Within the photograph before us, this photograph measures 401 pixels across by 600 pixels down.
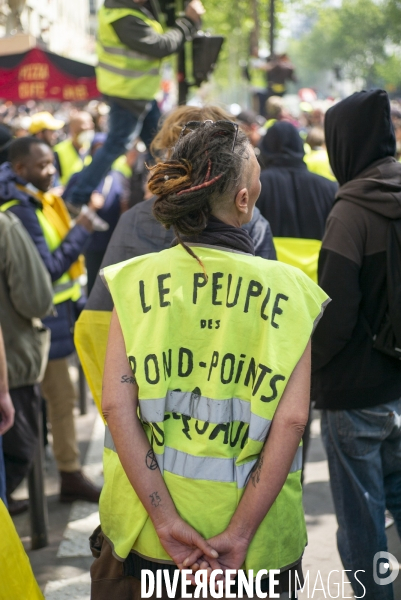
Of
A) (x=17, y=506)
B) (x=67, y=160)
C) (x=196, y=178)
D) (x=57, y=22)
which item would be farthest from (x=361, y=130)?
(x=57, y=22)

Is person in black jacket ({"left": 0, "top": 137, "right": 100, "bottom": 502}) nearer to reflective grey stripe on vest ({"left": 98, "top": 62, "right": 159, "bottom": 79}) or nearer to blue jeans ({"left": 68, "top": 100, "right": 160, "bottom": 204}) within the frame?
blue jeans ({"left": 68, "top": 100, "right": 160, "bottom": 204})

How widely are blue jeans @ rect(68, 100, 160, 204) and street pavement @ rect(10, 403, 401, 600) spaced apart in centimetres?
200

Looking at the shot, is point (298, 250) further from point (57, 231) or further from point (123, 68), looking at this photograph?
point (123, 68)

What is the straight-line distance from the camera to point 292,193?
4.60m

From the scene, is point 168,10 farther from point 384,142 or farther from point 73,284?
point 384,142

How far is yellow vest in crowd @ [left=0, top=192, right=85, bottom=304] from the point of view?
4.78 metres

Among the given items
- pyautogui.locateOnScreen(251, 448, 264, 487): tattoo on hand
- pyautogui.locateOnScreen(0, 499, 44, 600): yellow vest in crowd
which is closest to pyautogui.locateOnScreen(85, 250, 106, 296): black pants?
pyautogui.locateOnScreen(0, 499, 44, 600): yellow vest in crowd

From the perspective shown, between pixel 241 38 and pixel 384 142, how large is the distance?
46433 mm

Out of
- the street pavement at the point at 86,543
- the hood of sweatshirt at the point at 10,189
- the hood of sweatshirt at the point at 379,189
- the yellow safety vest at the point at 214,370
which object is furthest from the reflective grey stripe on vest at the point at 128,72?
the yellow safety vest at the point at 214,370

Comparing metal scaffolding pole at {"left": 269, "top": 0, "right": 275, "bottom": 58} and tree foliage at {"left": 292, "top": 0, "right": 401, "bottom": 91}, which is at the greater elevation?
metal scaffolding pole at {"left": 269, "top": 0, "right": 275, "bottom": 58}

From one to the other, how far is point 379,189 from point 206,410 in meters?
1.42

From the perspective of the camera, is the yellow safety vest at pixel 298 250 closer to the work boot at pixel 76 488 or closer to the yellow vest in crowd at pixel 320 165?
the work boot at pixel 76 488

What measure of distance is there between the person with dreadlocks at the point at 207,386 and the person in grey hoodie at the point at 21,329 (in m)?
1.85

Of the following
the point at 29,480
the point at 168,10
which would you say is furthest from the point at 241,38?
the point at 29,480
